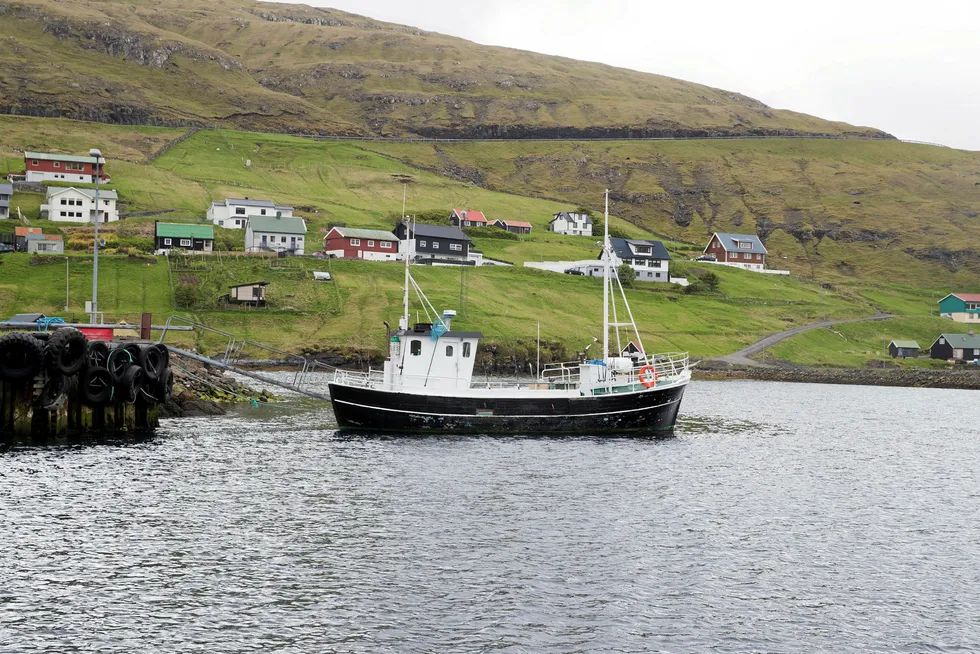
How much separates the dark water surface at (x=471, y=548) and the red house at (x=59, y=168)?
127823 mm

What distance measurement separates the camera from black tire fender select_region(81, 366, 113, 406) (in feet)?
160

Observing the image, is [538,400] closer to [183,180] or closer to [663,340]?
[663,340]

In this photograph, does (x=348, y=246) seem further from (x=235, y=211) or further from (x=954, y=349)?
(x=954, y=349)

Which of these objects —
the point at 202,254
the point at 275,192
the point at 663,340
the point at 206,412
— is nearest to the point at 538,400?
the point at 206,412

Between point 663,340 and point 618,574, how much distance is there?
305 feet

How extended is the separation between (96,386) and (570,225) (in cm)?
15394

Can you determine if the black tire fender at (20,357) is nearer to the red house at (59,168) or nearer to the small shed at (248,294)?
the small shed at (248,294)

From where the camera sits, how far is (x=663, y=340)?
120750 millimetres

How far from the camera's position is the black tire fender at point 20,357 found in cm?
4550

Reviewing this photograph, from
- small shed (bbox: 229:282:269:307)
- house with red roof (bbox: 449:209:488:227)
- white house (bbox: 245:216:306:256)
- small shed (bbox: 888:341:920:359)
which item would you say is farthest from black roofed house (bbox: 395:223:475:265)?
small shed (bbox: 888:341:920:359)

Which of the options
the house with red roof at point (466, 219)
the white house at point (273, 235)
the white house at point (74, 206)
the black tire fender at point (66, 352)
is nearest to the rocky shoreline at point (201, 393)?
the black tire fender at point (66, 352)

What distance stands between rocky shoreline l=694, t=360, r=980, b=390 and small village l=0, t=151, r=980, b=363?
992 cm

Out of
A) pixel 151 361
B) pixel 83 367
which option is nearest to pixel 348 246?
pixel 151 361

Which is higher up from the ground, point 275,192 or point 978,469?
point 275,192
